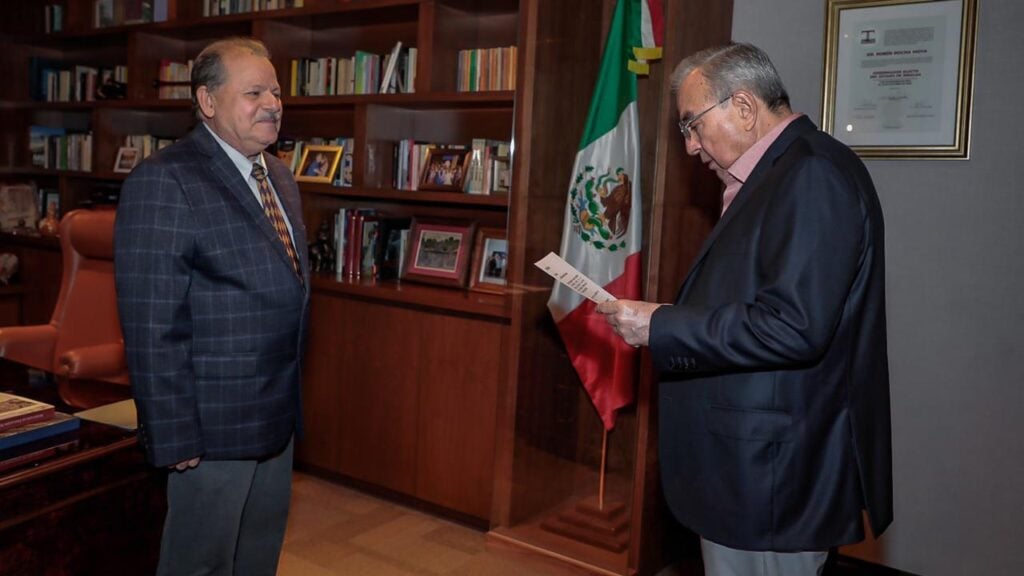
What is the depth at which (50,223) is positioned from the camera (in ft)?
15.8

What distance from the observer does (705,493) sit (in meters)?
1.53

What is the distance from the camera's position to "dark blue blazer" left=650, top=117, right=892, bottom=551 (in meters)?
1.38

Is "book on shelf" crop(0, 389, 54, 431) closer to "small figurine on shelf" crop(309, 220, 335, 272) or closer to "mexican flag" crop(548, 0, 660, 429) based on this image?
"mexican flag" crop(548, 0, 660, 429)

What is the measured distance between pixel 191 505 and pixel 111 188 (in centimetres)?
341

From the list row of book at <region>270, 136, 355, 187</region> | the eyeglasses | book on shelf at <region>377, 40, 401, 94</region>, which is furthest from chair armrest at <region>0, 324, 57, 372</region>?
the eyeglasses

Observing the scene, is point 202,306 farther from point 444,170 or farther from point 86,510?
point 444,170

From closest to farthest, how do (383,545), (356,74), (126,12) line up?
(383,545) → (356,74) → (126,12)

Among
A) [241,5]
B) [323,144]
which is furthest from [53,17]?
[323,144]

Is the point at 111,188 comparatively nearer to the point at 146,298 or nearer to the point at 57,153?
the point at 57,153

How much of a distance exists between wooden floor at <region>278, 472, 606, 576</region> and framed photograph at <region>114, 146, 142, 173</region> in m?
2.19

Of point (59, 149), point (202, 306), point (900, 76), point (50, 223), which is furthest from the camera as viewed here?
point (59, 149)

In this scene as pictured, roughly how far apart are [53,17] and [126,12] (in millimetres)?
766

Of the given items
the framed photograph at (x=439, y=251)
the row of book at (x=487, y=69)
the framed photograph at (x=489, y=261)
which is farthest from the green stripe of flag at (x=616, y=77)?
the framed photograph at (x=439, y=251)

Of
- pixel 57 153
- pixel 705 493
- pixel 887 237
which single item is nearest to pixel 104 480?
pixel 705 493
